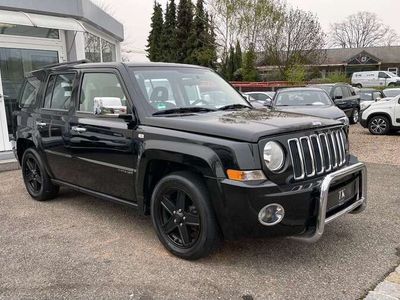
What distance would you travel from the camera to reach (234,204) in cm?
328

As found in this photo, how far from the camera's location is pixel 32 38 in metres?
9.55

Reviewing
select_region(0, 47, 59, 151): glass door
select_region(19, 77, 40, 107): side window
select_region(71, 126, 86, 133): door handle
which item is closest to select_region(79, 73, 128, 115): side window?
select_region(71, 126, 86, 133): door handle

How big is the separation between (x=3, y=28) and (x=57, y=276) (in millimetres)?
7422

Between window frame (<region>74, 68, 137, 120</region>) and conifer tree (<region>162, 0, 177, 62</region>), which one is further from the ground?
conifer tree (<region>162, 0, 177, 62</region>)

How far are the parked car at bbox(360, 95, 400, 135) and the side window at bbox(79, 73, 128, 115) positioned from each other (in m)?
10.7

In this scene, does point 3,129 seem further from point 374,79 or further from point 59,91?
point 374,79

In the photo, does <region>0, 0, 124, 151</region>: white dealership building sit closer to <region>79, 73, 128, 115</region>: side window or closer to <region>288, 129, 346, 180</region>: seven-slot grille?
<region>79, 73, 128, 115</region>: side window

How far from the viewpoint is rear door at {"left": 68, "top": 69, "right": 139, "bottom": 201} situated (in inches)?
164

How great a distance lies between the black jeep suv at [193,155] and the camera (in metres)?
3.29

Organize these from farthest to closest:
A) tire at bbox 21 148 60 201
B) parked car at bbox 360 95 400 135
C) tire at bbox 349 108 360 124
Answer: tire at bbox 349 108 360 124 < parked car at bbox 360 95 400 135 < tire at bbox 21 148 60 201

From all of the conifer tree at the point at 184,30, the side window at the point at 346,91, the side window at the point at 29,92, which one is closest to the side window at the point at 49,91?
the side window at the point at 29,92

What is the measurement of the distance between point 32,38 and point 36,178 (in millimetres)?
5077

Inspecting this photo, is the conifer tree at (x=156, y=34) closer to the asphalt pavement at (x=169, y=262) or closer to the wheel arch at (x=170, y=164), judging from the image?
the asphalt pavement at (x=169, y=262)

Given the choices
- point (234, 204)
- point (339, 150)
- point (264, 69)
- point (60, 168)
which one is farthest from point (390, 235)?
point (264, 69)
